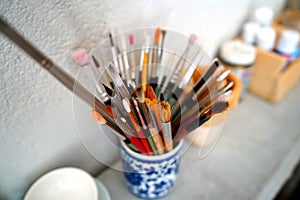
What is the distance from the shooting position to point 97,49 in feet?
1.16

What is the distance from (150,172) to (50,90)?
0.51 feet

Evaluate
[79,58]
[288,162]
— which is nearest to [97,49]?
[79,58]

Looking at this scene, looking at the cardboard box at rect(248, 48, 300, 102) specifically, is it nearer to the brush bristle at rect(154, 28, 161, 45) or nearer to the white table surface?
the white table surface

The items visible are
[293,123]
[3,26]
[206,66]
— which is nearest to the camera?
[3,26]

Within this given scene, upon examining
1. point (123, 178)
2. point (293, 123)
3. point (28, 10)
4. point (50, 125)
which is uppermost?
point (28, 10)

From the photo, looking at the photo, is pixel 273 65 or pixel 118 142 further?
pixel 273 65

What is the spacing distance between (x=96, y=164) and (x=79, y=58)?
0.18 m

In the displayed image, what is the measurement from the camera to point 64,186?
366mm

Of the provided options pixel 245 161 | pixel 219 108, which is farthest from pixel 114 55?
pixel 245 161

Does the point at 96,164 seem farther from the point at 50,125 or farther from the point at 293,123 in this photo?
the point at 293,123

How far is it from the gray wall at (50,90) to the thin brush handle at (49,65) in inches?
0.4

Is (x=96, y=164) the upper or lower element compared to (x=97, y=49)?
lower

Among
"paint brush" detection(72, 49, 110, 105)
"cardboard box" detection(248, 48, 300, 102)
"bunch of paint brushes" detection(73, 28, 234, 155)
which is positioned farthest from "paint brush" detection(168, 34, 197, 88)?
"cardboard box" detection(248, 48, 300, 102)

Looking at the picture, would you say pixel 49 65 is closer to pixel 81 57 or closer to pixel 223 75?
pixel 81 57
